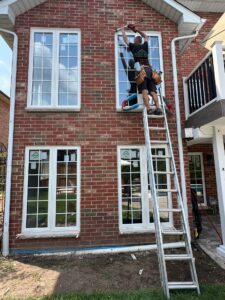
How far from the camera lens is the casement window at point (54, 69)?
6.04 metres

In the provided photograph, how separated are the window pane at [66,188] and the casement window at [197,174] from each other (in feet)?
16.8

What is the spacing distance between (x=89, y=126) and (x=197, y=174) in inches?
204

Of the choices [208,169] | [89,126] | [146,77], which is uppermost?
[146,77]

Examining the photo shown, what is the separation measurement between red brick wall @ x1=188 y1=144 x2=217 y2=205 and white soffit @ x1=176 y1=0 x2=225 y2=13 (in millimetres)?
5530

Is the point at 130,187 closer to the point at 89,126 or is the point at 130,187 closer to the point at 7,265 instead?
the point at 89,126

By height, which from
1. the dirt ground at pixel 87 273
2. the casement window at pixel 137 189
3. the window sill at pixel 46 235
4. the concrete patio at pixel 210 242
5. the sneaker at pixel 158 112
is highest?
the sneaker at pixel 158 112

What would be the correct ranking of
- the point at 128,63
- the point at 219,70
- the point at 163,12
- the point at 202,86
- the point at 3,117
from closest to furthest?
the point at 219,70 < the point at 202,86 < the point at 128,63 < the point at 163,12 < the point at 3,117

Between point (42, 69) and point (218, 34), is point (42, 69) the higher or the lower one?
the lower one

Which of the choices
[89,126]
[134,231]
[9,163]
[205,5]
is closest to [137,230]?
[134,231]

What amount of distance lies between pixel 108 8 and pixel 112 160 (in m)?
4.07

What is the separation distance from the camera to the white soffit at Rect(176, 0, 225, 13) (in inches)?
372

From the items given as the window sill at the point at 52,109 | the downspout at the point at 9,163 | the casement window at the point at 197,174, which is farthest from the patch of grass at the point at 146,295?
the casement window at the point at 197,174

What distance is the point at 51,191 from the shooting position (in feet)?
18.6

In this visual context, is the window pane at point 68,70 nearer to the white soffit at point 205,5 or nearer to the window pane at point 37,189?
the window pane at point 37,189
